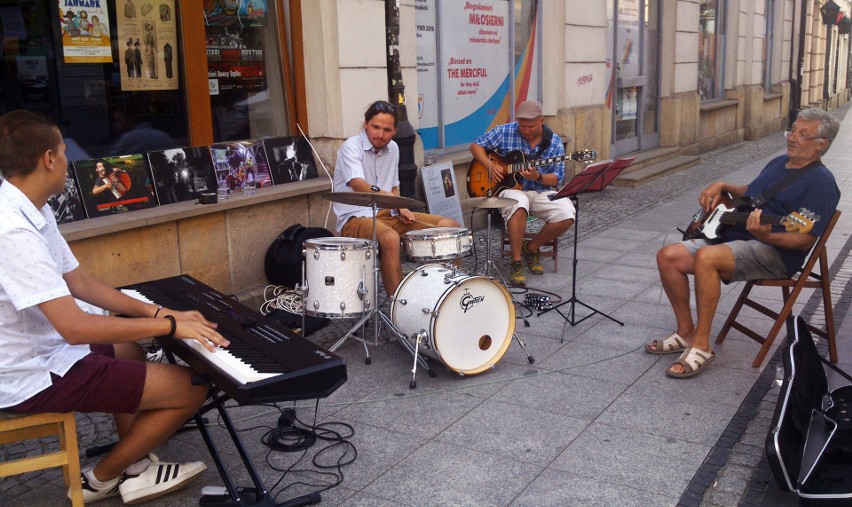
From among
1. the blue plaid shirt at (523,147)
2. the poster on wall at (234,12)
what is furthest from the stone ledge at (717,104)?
the poster on wall at (234,12)

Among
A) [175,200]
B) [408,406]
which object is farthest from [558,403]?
[175,200]

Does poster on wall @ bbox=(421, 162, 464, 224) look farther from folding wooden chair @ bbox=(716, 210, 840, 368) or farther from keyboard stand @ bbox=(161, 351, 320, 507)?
keyboard stand @ bbox=(161, 351, 320, 507)

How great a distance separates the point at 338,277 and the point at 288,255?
1361 mm

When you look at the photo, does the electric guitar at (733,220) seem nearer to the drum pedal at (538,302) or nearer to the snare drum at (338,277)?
the drum pedal at (538,302)

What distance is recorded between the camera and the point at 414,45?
7.94m

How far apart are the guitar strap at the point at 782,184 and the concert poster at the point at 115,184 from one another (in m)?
3.86

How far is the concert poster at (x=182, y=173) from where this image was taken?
19.2ft

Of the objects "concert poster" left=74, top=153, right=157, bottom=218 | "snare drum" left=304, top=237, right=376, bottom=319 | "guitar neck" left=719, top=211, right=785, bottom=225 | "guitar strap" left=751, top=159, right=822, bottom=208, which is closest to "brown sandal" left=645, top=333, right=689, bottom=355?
"guitar neck" left=719, top=211, right=785, bottom=225

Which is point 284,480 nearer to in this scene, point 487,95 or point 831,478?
point 831,478

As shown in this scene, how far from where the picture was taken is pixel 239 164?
6.40 m

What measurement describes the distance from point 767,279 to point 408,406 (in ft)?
7.04

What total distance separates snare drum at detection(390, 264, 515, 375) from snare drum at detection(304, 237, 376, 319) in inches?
9.4

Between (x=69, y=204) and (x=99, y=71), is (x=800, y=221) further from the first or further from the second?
(x=99, y=71)

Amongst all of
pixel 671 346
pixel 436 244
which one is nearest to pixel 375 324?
pixel 436 244
